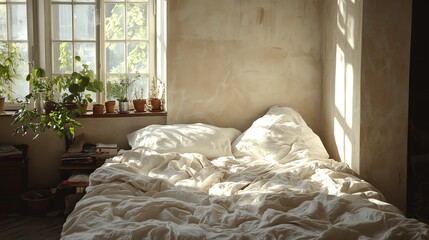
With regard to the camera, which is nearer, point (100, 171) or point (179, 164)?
point (100, 171)

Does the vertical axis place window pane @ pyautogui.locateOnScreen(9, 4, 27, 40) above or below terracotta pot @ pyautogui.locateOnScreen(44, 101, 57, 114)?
above

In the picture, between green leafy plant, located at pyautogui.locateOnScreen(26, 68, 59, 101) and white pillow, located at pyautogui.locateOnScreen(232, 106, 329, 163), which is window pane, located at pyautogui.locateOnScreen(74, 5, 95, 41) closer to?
green leafy plant, located at pyautogui.locateOnScreen(26, 68, 59, 101)

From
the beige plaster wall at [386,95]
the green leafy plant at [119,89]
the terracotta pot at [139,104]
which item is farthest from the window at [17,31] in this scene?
the beige plaster wall at [386,95]

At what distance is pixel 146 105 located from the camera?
5.52 meters

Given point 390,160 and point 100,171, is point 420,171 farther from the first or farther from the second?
point 100,171

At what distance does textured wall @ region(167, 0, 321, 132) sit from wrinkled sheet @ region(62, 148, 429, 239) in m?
0.95

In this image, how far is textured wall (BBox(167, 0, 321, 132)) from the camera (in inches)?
206

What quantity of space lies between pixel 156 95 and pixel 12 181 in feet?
5.06

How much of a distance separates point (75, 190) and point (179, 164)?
3.48 ft

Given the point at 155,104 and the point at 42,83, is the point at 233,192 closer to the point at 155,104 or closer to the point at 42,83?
the point at 155,104

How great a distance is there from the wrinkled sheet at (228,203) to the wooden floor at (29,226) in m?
0.77

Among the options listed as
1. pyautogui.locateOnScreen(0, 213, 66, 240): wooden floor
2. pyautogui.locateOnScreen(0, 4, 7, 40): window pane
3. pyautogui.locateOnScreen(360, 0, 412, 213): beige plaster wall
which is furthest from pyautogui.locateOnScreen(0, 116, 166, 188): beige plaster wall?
pyautogui.locateOnScreen(360, 0, 412, 213): beige plaster wall

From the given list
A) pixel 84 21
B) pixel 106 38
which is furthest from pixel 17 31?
pixel 106 38

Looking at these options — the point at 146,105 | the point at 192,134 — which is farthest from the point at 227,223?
the point at 146,105
